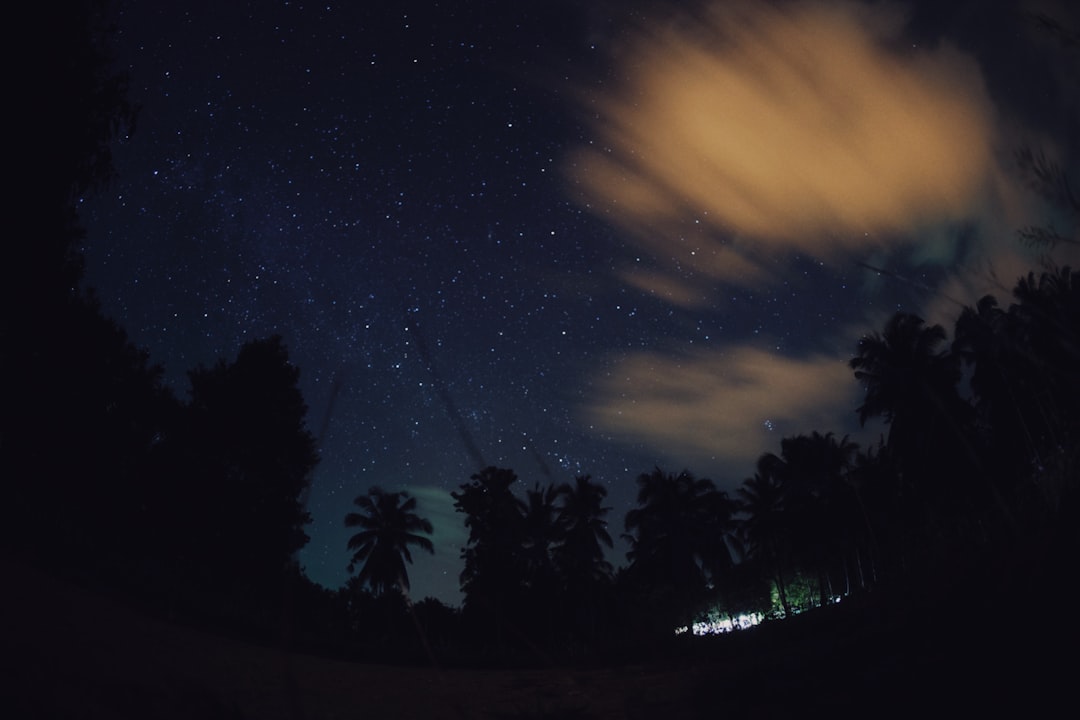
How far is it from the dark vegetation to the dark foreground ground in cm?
7

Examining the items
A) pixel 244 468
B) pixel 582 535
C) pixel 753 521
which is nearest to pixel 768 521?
pixel 753 521

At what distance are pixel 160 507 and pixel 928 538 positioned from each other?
25.6 meters

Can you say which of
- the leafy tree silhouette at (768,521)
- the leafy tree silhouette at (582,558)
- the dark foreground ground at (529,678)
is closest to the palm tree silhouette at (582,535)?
the leafy tree silhouette at (582,558)

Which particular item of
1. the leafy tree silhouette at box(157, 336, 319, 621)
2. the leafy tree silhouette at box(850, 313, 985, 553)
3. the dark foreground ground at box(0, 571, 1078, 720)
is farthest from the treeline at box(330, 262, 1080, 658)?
the dark foreground ground at box(0, 571, 1078, 720)

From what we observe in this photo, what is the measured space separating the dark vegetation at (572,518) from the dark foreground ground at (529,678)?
2.8 inches

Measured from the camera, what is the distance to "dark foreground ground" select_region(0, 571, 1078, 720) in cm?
369

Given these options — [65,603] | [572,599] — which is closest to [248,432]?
[65,603]

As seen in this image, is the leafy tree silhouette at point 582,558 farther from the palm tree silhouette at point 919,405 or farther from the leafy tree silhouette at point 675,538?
the palm tree silhouette at point 919,405

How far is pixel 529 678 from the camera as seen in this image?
30.2 ft

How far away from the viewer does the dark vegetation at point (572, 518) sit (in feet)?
17.2

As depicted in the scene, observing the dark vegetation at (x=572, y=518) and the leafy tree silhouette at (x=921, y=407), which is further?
the leafy tree silhouette at (x=921, y=407)

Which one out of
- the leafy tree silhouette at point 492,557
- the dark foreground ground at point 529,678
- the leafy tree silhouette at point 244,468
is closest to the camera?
the dark foreground ground at point 529,678

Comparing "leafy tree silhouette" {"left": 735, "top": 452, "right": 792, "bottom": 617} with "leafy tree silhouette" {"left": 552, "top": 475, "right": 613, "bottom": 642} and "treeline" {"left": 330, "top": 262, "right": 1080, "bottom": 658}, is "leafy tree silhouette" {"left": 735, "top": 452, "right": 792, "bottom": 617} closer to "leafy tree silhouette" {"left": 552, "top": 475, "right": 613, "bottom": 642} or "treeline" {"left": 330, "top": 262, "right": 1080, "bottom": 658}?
"treeline" {"left": 330, "top": 262, "right": 1080, "bottom": 658}

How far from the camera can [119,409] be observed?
22797 mm
